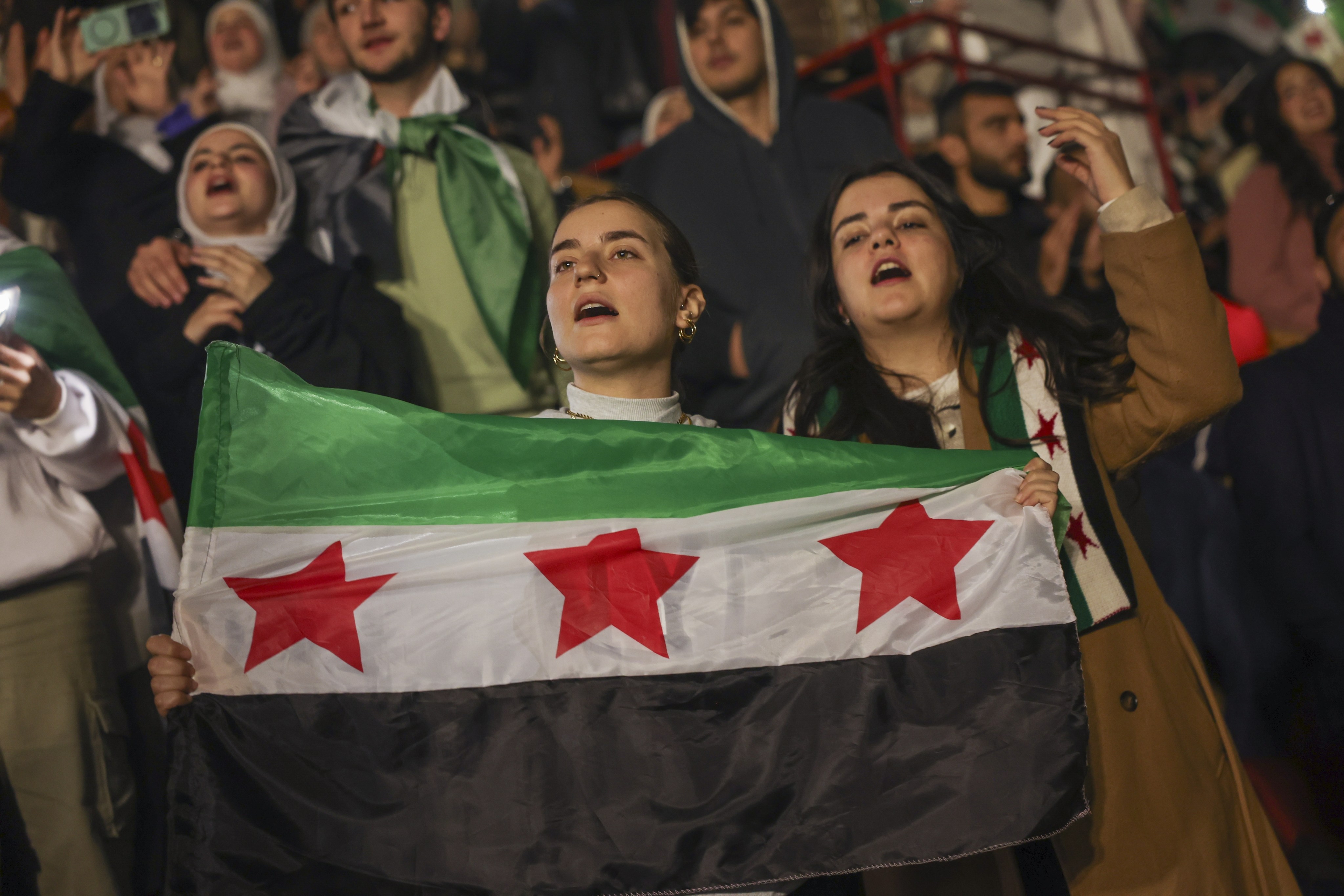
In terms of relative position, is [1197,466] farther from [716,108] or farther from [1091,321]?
[716,108]

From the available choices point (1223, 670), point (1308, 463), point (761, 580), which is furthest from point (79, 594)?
point (1308, 463)

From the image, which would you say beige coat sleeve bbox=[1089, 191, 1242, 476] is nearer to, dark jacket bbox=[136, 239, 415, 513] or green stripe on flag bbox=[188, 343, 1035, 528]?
green stripe on flag bbox=[188, 343, 1035, 528]

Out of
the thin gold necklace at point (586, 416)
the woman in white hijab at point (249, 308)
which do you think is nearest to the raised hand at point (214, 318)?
the woman in white hijab at point (249, 308)

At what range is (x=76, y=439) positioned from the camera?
8.80ft

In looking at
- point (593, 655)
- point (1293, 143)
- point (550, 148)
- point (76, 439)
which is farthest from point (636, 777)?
point (1293, 143)

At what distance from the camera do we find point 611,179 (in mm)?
4469

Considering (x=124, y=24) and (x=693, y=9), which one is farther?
(x=693, y=9)

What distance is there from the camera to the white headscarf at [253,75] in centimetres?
420

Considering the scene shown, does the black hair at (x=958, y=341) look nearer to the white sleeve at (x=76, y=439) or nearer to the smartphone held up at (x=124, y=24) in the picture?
the white sleeve at (x=76, y=439)

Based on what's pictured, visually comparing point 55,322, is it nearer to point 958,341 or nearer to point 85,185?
point 85,185

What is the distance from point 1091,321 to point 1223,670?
1.47 metres

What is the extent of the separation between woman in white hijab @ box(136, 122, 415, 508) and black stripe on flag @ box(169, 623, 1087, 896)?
54.4 inches

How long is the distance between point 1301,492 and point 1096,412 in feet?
4.78

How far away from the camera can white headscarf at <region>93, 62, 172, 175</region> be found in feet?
12.8
